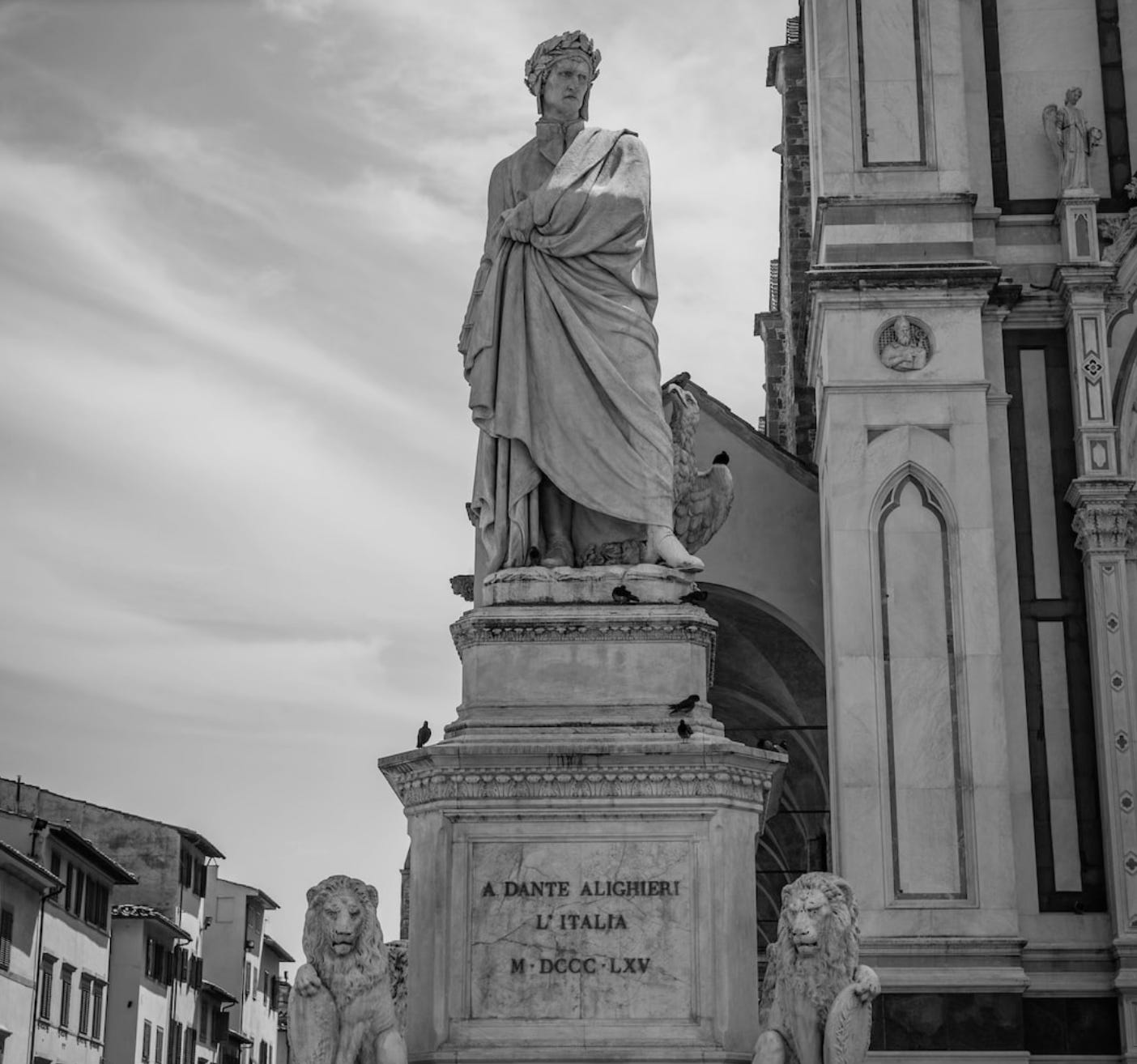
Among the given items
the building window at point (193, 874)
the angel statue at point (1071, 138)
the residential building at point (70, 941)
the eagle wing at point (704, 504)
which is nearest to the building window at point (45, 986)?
the residential building at point (70, 941)

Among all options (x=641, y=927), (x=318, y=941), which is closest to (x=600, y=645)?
(x=641, y=927)

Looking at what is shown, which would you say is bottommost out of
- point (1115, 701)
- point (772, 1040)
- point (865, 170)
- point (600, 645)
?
point (772, 1040)

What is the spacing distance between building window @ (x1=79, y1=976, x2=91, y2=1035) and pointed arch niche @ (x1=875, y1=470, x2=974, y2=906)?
3173 centimetres

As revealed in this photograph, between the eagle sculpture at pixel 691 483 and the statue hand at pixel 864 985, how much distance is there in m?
3.22

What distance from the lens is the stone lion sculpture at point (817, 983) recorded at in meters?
10.0

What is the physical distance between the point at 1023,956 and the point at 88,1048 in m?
32.7

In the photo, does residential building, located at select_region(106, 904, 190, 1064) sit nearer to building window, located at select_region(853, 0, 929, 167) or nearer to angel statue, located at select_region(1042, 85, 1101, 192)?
building window, located at select_region(853, 0, 929, 167)

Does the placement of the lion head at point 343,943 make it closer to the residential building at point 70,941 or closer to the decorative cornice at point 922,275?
the decorative cornice at point 922,275

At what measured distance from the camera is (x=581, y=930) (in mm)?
10750

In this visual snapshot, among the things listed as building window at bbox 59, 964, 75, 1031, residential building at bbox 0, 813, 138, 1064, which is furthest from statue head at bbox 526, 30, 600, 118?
building window at bbox 59, 964, 75, 1031

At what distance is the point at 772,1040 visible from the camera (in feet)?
33.2

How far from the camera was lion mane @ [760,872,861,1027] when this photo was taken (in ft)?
33.3

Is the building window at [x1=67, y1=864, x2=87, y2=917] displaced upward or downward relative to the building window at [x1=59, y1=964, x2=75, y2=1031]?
upward

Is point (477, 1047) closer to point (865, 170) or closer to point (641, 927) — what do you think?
point (641, 927)
